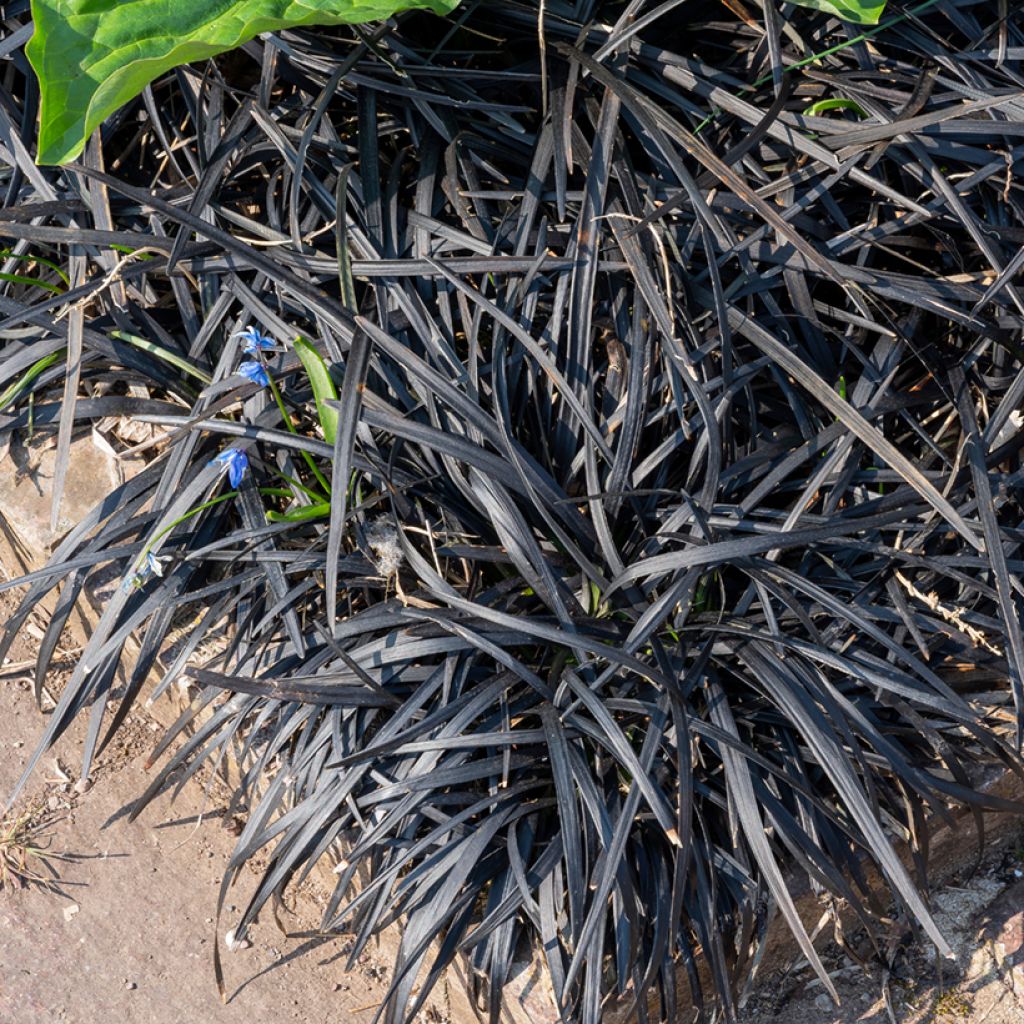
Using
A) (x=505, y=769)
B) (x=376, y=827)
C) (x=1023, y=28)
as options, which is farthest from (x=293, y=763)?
(x=1023, y=28)

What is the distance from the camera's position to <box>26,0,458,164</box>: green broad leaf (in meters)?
1.23

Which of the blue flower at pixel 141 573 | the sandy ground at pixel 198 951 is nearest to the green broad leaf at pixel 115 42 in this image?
the blue flower at pixel 141 573

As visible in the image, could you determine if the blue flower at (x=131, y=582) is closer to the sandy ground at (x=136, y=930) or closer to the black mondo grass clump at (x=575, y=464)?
the black mondo grass clump at (x=575, y=464)

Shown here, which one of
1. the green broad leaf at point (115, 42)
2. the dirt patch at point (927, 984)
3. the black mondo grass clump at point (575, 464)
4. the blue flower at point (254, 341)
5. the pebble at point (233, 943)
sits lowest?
the dirt patch at point (927, 984)

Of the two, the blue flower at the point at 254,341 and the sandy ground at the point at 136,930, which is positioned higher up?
the blue flower at the point at 254,341

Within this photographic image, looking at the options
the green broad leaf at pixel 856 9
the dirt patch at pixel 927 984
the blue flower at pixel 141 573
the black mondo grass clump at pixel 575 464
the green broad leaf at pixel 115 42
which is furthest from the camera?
the dirt patch at pixel 927 984

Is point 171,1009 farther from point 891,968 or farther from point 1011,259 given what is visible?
point 1011,259

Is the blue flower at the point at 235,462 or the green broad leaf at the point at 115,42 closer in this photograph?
the green broad leaf at the point at 115,42

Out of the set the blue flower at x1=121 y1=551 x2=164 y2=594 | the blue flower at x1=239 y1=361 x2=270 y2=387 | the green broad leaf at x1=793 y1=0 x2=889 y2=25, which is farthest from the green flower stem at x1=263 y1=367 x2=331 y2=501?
the green broad leaf at x1=793 y1=0 x2=889 y2=25

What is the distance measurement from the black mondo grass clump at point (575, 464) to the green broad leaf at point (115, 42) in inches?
11.2

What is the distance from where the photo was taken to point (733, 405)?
1739 mm

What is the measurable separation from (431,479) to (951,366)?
2.69ft

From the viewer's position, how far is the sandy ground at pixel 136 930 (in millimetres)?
1806

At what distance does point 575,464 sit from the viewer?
65.0 inches
